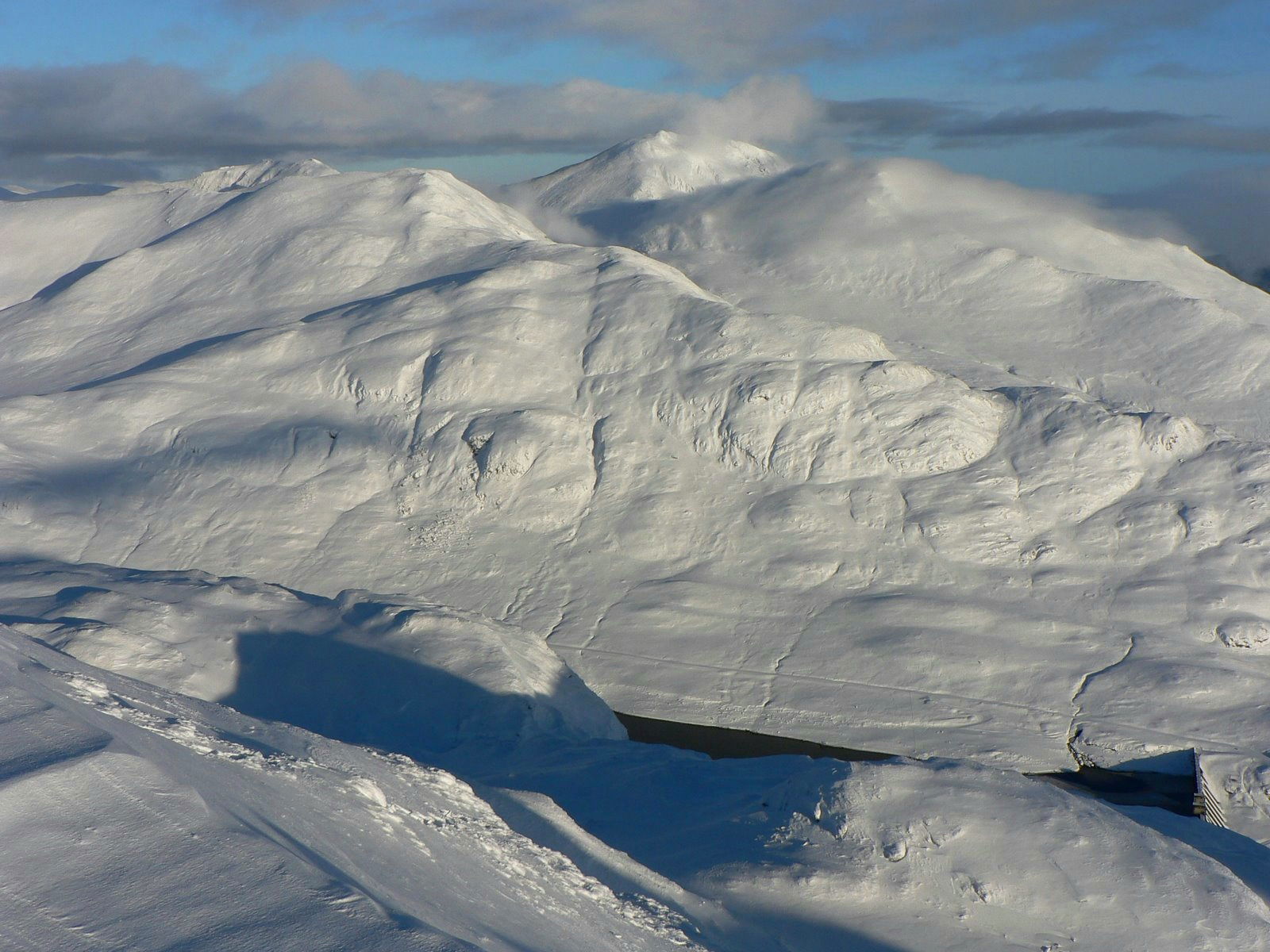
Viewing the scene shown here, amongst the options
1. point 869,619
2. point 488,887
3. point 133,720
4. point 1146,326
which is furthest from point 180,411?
point 1146,326

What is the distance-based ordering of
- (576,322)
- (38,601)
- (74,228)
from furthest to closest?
(74,228), (576,322), (38,601)

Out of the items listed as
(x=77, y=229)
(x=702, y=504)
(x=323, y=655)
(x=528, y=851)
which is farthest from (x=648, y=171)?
(x=528, y=851)

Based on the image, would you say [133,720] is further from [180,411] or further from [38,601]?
[180,411]

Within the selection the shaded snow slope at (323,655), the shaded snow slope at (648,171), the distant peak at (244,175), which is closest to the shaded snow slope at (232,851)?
the shaded snow slope at (323,655)

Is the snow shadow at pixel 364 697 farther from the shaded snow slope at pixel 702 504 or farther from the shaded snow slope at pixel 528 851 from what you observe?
the shaded snow slope at pixel 702 504

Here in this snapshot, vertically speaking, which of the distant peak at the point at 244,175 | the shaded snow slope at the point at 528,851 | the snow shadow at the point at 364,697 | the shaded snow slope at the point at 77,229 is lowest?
the snow shadow at the point at 364,697

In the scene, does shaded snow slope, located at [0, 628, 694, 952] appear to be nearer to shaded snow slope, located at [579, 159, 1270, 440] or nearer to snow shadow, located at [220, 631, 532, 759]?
snow shadow, located at [220, 631, 532, 759]

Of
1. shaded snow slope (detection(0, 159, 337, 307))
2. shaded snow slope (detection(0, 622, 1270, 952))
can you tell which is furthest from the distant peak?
shaded snow slope (detection(0, 622, 1270, 952))
